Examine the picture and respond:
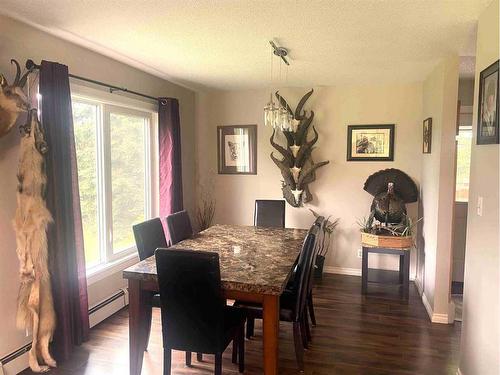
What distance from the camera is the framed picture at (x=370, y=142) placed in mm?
4414

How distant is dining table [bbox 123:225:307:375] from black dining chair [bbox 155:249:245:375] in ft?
0.39

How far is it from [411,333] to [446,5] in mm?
2445

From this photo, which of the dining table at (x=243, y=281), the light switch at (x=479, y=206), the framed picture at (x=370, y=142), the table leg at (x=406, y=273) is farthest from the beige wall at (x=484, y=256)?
the framed picture at (x=370, y=142)

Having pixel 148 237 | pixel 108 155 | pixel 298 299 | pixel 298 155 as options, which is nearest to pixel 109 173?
pixel 108 155

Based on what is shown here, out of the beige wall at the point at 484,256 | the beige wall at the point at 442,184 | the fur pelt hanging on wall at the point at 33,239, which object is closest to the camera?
the beige wall at the point at 484,256

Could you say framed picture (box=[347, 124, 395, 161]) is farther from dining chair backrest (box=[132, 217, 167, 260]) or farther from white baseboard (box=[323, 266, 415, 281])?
dining chair backrest (box=[132, 217, 167, 260])

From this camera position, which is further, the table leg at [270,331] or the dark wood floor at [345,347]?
the dark wood floor at [345,347]

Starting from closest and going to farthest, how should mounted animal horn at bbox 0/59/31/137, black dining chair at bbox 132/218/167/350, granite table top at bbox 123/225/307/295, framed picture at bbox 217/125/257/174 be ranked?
granite table top at bbox 123/225/307/295 → mounted animal horn at bbox 0/59/31/137 → black dining chair at bbox 132/218/167/350 → framed picture at bbox 217/125/257/174

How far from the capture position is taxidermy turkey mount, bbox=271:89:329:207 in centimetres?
455

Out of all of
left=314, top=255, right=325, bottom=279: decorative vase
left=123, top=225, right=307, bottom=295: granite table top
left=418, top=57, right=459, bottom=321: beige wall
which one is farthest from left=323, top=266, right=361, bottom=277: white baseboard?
left=123, top=225, right=307, bottom=295: granite table top

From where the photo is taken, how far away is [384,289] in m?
4.09

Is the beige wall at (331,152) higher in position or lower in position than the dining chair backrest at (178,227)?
higher

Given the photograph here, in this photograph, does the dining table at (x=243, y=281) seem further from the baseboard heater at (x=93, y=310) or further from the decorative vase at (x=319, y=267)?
the decorative vase at (x=319, y=267)

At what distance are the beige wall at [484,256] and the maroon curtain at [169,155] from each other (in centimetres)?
287
